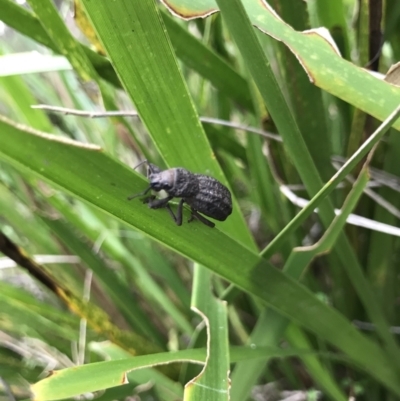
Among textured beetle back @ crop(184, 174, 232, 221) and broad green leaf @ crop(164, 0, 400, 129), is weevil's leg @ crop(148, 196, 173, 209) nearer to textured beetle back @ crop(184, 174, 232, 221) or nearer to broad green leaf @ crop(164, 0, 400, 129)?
textured beetle back @ crop(184, 174, 232, 221)

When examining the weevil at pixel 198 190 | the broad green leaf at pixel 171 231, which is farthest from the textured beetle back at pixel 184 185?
the broad green leaf at pixel 171 231

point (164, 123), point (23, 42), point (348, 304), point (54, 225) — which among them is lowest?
point (348, 304)

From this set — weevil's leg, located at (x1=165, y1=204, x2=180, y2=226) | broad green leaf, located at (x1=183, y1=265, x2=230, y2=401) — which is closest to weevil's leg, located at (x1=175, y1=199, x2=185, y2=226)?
weevil's leg, located at (x1=165, y1=204, x2=180, y2=226)

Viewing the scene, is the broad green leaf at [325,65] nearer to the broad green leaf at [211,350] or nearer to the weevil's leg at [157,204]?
the weevil's leg at [157,204]

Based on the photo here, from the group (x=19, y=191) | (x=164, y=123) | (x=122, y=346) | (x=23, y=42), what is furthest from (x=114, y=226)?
(x=23, y=42)

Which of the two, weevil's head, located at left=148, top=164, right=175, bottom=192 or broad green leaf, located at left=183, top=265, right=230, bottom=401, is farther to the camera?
weevil's head, located at left=148, top=164, right=175, bottom=192

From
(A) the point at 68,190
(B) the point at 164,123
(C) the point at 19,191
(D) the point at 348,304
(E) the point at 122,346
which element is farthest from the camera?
(C) the point at 19,191

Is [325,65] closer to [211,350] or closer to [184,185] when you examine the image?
[184,185]

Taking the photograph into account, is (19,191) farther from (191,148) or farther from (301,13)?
(301,13)

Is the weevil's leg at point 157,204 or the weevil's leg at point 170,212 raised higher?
the weevil's leg at point 157,204

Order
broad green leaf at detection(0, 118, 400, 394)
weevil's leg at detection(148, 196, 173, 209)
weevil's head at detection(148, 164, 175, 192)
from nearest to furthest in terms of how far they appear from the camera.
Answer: broad green leaf at detection(0, 118, 400, 394), weevil's leg at detection(148, 196, 173, 209), weevil's head at detection(148, 164, 175, 192)

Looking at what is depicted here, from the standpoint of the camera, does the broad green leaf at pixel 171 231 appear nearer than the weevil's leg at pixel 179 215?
Yes
